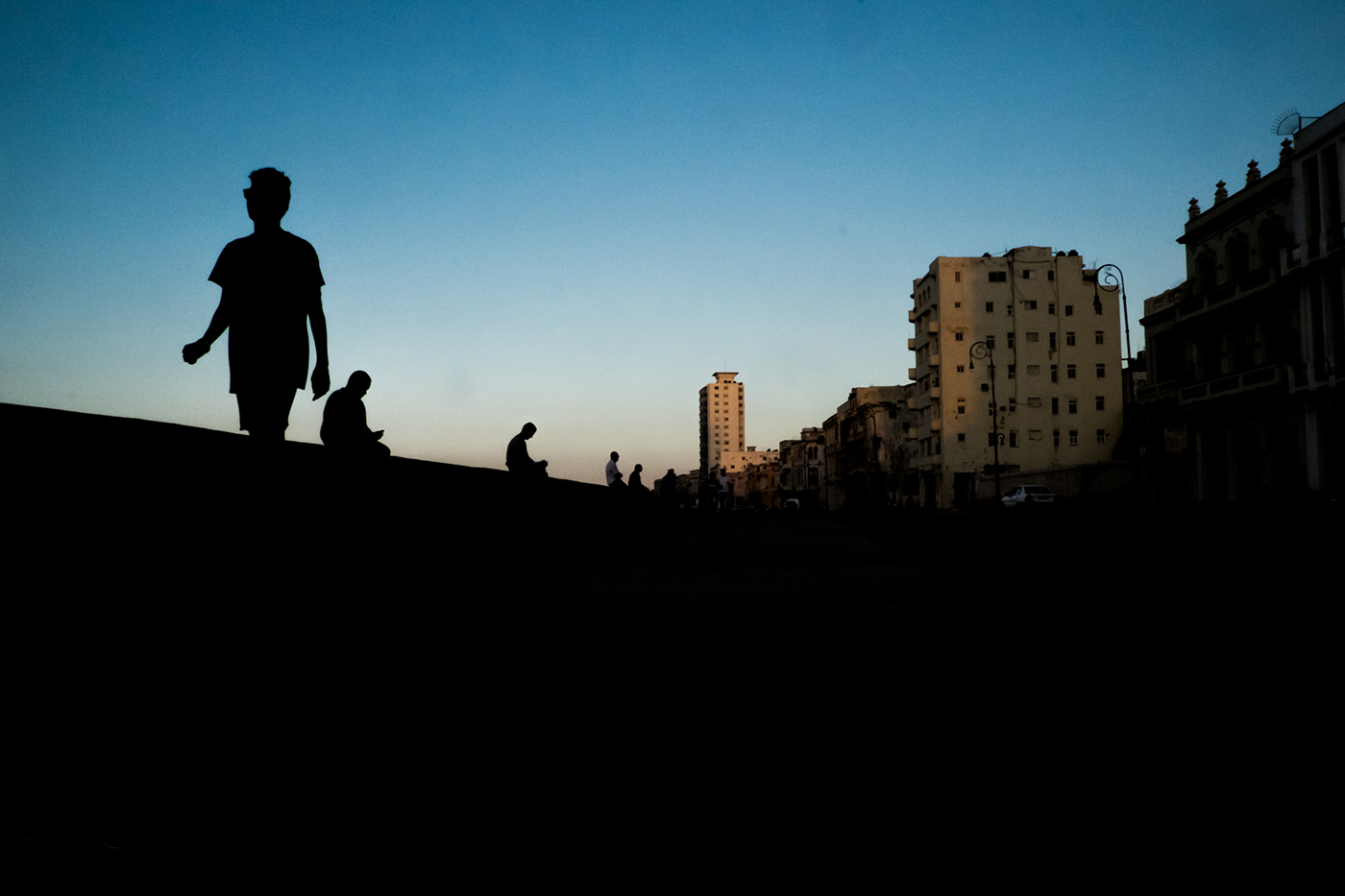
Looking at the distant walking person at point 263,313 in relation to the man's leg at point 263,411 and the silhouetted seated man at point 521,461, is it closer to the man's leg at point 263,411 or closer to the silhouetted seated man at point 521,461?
the man's leg at point 263,411

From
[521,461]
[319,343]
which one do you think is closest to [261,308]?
[319,343]

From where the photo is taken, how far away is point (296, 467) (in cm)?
559

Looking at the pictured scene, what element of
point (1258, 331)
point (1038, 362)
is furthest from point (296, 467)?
point (1038, 362)

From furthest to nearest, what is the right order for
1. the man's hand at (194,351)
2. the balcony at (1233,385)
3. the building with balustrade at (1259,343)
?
1. the balcony at (1233,385)
2. the building with balustrade at (1259,343)
3. the man's hand at (194,351)

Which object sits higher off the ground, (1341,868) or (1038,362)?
(1038,362)

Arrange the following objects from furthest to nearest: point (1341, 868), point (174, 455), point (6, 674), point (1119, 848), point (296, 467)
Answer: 1. point (296, 467)
2. point (174, 455)
3. point (6, 674)
4. point (1119, 848)
5. point (1341, 868)

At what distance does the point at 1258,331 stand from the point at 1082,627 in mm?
36565

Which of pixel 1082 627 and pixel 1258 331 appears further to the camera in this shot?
pixel 1258 331

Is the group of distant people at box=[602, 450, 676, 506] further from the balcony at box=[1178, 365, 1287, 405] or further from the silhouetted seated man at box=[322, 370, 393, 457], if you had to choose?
the balcony at box=[1178, 365, 1287, 405]

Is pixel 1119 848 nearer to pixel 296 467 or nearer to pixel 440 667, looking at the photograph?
pixel 440 667

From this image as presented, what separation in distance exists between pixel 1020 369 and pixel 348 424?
71277 mm

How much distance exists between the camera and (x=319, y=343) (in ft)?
18.8

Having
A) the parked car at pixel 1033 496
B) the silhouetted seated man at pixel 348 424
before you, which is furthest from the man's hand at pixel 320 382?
the parked car at pixel 1033 496

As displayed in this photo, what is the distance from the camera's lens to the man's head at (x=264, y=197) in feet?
17.5
